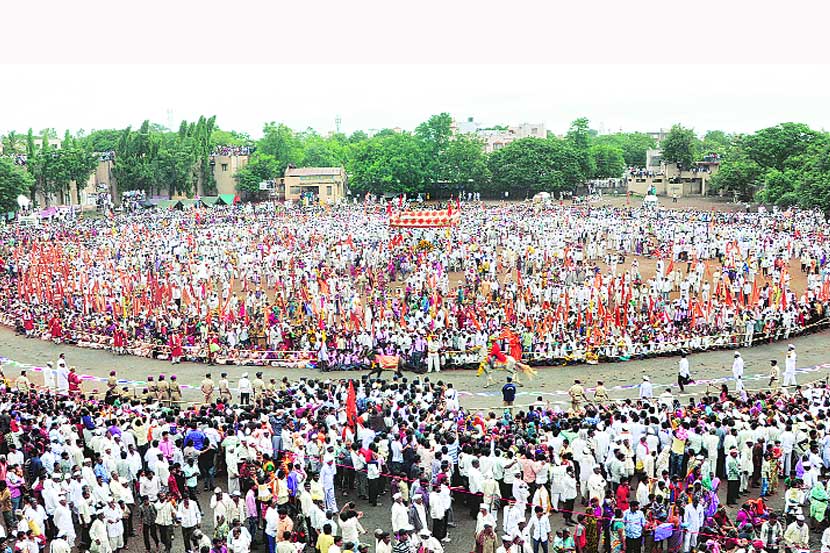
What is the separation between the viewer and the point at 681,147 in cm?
7625

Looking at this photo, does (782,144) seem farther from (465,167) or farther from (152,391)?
(152,391)

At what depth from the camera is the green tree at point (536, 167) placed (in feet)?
234

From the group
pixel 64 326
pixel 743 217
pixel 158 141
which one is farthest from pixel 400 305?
pixel 158 141

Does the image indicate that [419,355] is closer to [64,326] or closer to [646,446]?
[646,446]

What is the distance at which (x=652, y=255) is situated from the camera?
38375 mm

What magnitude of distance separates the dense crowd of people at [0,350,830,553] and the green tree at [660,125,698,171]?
213 feet

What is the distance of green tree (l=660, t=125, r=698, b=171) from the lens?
76250mm

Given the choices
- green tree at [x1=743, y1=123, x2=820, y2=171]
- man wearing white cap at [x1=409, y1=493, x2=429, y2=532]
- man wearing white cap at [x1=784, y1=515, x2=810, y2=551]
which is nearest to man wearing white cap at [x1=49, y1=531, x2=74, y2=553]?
man wearing white cap at [x1=409, y1=493, x2=429, y2=532]

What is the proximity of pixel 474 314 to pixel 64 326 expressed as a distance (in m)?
12.8

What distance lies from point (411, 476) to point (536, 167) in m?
→ 61.6

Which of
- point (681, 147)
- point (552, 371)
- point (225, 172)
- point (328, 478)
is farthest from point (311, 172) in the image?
point (328, 478)

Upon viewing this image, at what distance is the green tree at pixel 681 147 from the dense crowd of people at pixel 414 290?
31904mm

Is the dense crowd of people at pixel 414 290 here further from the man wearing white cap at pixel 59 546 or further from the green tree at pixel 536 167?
the green tree at pixel 536 167

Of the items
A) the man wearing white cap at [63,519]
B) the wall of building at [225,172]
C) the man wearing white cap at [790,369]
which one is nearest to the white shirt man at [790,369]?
the man wearing white cap at [790,369]
